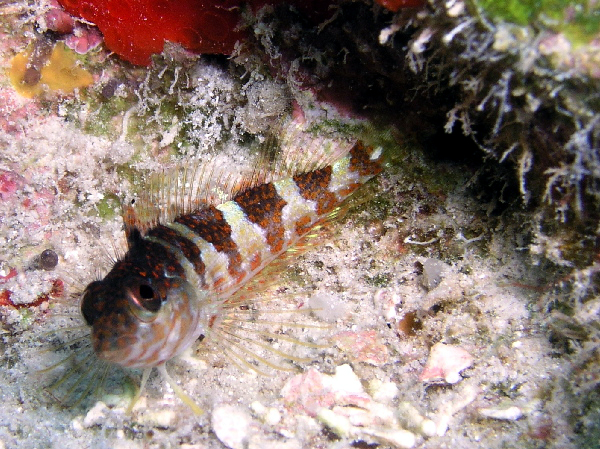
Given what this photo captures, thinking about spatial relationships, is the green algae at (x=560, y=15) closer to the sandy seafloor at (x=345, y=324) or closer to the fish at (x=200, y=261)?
the sandy seafloor at (x=345, y=324)

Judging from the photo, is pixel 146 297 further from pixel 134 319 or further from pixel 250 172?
pixel 250 172

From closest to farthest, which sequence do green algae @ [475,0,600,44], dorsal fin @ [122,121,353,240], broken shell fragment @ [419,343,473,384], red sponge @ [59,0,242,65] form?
green algae @ [475,0,600,44] → broken shell fragment @ [419,343,473,384] → red sponge @ [59,0,242,65] → dorsal fin @ [122,121,353,240]

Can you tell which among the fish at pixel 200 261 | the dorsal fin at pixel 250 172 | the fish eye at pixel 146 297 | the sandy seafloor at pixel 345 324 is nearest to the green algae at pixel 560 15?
the sandy seafloor at pixel 345 324

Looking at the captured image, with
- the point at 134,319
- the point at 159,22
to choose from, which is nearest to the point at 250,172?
the point at 159,22

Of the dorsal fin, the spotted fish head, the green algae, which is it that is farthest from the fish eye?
the green algae

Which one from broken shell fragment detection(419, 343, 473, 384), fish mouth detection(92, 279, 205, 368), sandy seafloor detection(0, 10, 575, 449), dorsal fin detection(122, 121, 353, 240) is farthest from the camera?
dorsal fin detection(122, 121, 353, 240)

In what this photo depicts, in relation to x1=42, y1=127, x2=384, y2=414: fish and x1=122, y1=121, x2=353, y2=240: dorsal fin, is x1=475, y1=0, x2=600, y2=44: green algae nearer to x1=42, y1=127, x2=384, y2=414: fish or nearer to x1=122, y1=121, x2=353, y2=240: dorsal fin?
x1=42, y1=127, x2=384, y2=414: fish

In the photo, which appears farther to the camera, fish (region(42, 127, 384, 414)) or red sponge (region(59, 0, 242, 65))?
red sponge (region(59, 0, 242, 65))
